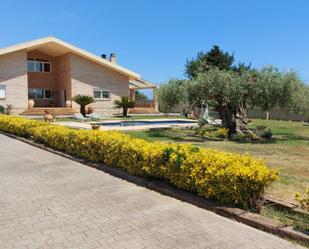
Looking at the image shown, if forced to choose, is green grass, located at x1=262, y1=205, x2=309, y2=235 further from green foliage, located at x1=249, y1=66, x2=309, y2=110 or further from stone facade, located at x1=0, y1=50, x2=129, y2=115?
stone facade, located at x1=0, y1=50, x2=129, y2=115

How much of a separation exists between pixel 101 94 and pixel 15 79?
8.34 meters

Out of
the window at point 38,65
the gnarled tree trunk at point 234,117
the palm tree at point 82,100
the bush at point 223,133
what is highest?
the window at point 38,65

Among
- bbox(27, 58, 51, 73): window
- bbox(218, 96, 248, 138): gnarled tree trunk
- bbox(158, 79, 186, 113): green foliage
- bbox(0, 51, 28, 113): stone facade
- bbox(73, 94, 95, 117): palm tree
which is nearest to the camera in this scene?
bbox(218, 96, 248, 138): gnarled tree trunk

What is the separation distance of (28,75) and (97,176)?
29881mm

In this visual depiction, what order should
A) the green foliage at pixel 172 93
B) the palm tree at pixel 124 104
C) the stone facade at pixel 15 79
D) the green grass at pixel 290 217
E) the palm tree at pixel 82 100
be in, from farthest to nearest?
the palm tree at pixel 124 104 < the palm tree at pixel 82 100 < the stone facade at pixel 15 79 < the green foliage at pixel 172 93 < the green grass at pixel 290 217

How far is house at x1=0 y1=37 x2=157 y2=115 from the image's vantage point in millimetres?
31125

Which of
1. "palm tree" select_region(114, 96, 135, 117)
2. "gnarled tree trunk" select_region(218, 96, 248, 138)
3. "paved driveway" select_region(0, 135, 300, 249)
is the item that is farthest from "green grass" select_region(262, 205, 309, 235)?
"palm tree" select_region(114, 96, 135, 117)

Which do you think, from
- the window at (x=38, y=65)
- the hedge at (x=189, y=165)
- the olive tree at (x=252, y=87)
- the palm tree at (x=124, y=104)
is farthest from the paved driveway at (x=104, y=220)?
the window at (x=38, y=65)

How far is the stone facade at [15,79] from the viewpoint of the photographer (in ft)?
101

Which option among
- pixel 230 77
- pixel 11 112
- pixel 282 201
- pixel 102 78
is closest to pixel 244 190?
pixel 282 201

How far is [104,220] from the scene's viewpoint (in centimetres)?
496

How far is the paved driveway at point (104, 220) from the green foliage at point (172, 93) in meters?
11.5

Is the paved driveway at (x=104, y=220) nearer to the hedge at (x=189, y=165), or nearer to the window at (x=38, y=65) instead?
the hedge at (x=189, y=165)

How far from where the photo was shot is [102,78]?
35.5 metres
